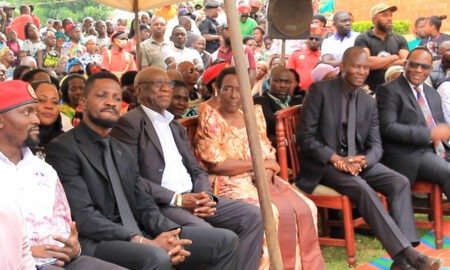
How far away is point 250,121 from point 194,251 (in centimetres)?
97

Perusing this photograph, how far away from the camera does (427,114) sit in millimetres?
6082

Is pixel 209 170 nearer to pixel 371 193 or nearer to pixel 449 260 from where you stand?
pixel 371 193

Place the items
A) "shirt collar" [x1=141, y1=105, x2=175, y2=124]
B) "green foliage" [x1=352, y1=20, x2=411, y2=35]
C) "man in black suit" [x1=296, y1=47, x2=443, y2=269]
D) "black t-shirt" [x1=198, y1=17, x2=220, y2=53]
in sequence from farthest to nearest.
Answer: "green foliage" [x1=352, y1=20, x2=411, y2=35] → "black t-shirt" [x1=198, y1=17, x2=220, y2=53] → "man in black suit" [x1=296, y1=47, x2=443, y2=269] → "shirt collar" [x1=141, y1=105, x2=175, y2=124]

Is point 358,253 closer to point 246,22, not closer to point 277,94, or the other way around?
point 277,94

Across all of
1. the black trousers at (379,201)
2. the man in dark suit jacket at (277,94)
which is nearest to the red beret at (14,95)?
the black trousers at (379,201)

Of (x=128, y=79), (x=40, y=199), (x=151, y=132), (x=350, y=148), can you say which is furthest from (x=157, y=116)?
(x=128, y=79)

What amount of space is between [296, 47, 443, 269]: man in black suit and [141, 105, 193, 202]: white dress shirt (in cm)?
129

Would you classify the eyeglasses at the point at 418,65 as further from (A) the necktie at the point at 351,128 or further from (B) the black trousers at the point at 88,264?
(B) the black trousers at the point at 88,264

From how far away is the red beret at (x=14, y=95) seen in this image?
3.36m

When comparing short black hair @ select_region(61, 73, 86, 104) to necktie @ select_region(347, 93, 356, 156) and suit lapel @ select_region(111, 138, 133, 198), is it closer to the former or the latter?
suit lapel @ select_region(111, 138, 133, 198)

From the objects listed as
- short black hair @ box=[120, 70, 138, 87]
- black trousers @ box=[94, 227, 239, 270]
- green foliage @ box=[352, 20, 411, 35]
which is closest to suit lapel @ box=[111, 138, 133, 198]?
black trousers @ box=[94, 227, 239, 270]

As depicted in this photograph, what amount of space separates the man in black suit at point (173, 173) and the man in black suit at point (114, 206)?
21 cm

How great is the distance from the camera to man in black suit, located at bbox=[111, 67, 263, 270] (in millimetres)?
4492

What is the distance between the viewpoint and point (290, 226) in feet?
16.1
